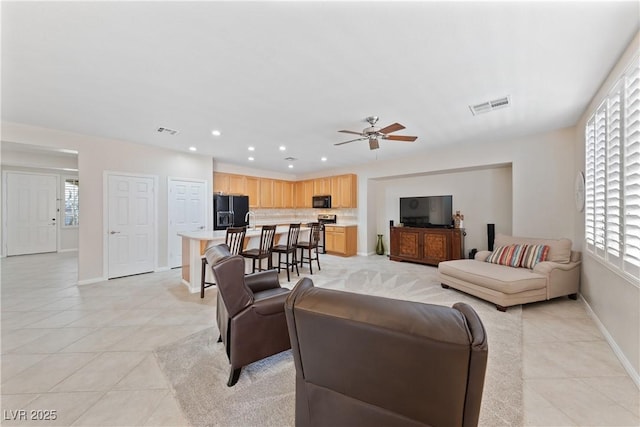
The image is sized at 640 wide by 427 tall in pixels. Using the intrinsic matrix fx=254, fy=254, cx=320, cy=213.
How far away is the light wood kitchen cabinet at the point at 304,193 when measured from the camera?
827cm

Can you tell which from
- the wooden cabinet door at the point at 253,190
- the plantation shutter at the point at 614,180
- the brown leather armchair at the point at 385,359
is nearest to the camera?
the brown leather armchair at the point at 385,359

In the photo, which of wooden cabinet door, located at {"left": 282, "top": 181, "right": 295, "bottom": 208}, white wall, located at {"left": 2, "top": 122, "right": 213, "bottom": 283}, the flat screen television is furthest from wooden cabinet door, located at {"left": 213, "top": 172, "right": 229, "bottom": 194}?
the flat screen television

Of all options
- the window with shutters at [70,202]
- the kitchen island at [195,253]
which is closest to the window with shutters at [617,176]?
the kitchen island at [195,253]

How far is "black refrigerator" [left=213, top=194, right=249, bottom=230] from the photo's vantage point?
20.4ft

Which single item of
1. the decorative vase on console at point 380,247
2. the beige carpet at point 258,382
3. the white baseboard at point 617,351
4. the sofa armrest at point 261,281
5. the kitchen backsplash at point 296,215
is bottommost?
the beige carpet at point 258,382

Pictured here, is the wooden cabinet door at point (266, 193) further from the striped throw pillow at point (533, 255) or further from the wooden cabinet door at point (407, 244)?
the striped throw pillow at point (533, 255)

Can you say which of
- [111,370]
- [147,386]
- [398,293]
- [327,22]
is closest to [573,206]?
[398,293]

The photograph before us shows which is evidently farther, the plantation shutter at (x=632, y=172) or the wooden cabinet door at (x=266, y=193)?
the wooden cabinet door at (x=266, y=193)

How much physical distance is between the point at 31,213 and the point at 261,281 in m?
8.34

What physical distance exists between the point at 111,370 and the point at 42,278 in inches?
171

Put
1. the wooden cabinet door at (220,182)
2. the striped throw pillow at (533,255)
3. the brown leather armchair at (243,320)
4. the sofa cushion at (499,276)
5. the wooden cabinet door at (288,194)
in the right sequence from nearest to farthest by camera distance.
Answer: the brown leather armchair at (243,320), the sofa cushion at (499,276), the striped throw pillow at (533,255), the wooden cabinet door at (220,182), the wooden cabinet door at (288,194)

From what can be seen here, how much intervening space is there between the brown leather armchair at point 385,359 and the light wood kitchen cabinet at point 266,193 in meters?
6.86

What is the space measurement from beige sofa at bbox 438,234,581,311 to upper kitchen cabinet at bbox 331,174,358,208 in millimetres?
3694

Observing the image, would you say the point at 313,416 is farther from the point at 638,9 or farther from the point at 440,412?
the point at 638,9
